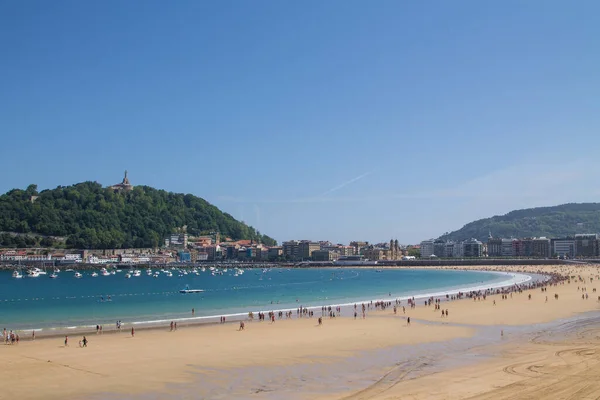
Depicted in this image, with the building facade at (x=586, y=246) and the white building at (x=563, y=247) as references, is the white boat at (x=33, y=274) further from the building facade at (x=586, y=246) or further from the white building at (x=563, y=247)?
the building facade at (x=586, y=246)

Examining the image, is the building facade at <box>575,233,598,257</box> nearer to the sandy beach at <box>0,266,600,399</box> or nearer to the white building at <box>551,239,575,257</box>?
the white building at <box>551,239,575,257</box>

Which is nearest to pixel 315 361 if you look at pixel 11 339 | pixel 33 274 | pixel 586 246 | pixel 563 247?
pixel 11 339

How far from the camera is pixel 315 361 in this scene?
2267 cm

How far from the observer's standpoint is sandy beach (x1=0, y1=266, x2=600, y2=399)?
17.0 m

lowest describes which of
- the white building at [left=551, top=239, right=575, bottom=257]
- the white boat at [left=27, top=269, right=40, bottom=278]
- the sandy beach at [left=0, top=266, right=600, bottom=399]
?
the white boat at [left=27, top=269, right=40, bottom=278]

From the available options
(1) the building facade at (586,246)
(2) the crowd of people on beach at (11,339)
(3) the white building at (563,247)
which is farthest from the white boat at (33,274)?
(1) the building facade at (586,246)

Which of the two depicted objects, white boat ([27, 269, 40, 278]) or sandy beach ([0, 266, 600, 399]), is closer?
sandy beach ([0, 266, 600, 399])

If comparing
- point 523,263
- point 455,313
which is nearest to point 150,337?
point 455,313

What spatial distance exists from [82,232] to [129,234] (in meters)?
18.6

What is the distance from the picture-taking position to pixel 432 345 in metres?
26.2

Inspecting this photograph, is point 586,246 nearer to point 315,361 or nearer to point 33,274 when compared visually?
point 33,274

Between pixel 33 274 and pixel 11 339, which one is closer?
pixel 11 339

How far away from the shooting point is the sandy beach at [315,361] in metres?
17.0

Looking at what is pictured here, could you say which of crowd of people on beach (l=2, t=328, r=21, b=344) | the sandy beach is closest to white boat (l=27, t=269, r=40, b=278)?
the sandy beach
